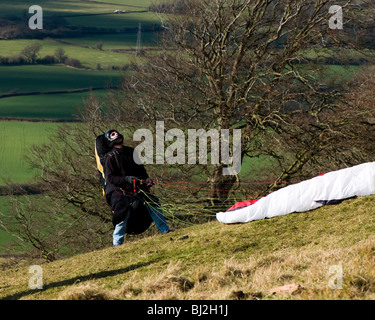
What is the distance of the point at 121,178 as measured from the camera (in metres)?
9.30

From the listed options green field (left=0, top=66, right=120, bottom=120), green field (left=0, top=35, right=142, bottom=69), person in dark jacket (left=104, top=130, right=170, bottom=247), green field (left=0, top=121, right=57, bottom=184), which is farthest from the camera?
green field (left=0, top=35, right=142, bottom=69)

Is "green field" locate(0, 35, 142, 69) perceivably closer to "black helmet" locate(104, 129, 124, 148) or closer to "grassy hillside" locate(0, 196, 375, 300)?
"black helmet" locate(104, 129, 124, 148)

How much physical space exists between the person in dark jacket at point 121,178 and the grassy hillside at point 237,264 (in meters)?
0.58

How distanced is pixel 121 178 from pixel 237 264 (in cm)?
329

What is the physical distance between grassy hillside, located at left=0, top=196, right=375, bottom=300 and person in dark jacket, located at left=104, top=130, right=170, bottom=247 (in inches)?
22.9

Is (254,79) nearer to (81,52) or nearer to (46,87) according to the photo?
(46,87)

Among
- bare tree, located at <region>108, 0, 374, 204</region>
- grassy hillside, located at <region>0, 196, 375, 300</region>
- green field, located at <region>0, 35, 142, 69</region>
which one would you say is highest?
green field, located at <region>0, 35, 142, 69</region>

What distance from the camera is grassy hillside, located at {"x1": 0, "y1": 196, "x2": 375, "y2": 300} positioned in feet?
17.6

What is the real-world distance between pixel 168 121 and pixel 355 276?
55.2 feet

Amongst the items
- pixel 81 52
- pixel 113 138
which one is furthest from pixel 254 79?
pixel 81 52

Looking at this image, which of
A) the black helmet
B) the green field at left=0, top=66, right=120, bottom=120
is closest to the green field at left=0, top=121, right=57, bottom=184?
the green field at left=0, top=66, right=120, bottom=120

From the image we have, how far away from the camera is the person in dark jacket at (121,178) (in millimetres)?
9344

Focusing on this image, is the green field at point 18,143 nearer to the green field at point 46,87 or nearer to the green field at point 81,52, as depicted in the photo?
the green field at point 46,87

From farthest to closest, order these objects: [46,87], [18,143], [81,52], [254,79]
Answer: [81,52] < [46,87] < [18,143] < [254,79]
